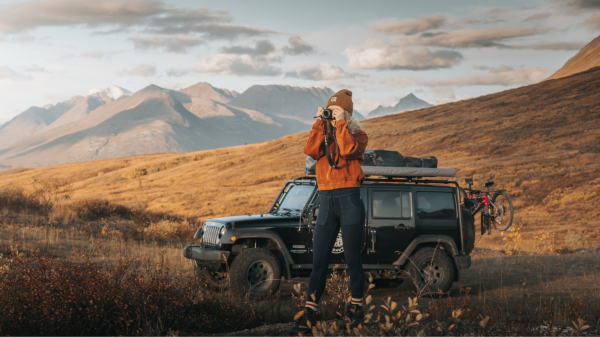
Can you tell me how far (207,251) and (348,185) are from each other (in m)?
3.48

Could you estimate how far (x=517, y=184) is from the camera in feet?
78.9

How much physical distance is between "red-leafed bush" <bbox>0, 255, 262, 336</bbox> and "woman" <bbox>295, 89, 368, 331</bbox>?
3.72 ft

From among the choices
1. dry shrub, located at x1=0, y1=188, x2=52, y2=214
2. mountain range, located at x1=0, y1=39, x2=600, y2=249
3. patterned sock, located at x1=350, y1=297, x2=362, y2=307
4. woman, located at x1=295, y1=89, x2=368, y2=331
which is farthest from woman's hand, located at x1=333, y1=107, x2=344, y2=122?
dry shrub, located at x1=0, y1=188, x2=52, y2=214

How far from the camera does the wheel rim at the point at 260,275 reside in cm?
720

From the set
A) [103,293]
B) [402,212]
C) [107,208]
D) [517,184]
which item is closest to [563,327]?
[402,212]

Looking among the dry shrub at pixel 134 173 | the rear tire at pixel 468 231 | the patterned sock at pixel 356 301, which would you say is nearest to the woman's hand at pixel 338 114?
the patterned sock at pixel 356 301

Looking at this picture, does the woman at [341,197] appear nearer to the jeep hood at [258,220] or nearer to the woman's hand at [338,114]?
the woman's hand at [338,114]

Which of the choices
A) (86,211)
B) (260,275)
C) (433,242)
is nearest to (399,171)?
(433,242)

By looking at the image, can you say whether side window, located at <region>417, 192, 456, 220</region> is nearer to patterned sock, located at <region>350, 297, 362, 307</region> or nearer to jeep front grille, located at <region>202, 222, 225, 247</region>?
jeep front grille, located at <region>202, 222, 225, 247</region>

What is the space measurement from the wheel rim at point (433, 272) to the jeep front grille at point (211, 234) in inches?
134

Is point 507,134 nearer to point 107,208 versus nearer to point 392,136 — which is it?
point 392,136

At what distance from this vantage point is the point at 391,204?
26.0 ft

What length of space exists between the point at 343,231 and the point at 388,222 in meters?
3.32

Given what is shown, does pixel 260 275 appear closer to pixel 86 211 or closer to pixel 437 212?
pixel 437 212
